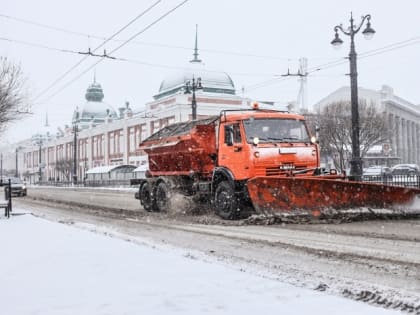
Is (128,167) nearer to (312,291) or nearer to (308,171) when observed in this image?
(308,171)

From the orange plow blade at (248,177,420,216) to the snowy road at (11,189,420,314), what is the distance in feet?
2.05

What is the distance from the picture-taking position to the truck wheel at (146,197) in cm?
1788

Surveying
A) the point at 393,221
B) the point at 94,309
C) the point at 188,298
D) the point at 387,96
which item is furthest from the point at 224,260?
the point at 387,96

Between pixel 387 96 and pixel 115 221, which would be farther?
pixel 387 96

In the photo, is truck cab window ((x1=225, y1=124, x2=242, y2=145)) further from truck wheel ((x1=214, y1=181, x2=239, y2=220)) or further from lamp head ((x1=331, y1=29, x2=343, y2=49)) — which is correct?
lamp head ((x1=331, y1=29, x2=343, y2=49))

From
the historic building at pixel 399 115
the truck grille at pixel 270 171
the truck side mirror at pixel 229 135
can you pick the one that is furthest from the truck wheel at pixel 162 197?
the historic building at pixel 399 115

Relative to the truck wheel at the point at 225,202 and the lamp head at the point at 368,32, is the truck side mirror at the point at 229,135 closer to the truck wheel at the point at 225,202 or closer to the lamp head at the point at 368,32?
the truck wheel at the point at 225,202

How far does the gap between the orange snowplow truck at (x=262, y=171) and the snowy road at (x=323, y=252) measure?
728 millimetres

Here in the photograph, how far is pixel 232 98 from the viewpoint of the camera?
67.2 meters

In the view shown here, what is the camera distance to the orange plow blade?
12.1m

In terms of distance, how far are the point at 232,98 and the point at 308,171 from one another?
54730mm

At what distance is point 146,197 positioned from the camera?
723 inches

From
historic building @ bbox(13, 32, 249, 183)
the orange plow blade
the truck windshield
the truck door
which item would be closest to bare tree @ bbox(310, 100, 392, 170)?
historic building @ bbox(13, 32, 249, 183)

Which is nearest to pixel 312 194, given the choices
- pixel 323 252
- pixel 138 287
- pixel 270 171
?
pixel 270 171
